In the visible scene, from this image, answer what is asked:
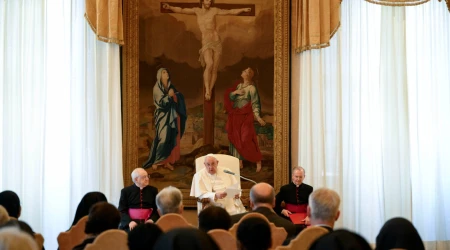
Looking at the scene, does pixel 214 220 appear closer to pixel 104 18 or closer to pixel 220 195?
pixel 220 195

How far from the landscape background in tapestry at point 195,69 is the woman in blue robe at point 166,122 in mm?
83

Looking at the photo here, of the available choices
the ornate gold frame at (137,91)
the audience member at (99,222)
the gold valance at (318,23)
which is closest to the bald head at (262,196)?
the audience member at (99,222)

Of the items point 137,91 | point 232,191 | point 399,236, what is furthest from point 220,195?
point 399,236

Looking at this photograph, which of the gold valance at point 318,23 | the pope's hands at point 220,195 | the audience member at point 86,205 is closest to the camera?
the audience member at point 86,205

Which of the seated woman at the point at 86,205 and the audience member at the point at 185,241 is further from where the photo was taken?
the seated woman at the point at 86,205

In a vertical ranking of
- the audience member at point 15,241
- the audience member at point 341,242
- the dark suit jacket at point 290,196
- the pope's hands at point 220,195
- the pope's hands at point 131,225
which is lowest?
the pope's hands at point 131,225

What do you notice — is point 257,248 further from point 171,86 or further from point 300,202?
point 171,86

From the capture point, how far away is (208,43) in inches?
427

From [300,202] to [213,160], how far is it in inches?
57.5

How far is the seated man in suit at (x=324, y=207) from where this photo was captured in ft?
17.5

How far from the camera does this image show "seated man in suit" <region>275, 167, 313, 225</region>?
9.62m

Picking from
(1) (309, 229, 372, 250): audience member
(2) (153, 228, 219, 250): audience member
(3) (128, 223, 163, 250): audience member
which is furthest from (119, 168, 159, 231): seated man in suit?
(2) (153, 228, 219, 250): audience member

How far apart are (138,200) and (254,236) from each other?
194 inches

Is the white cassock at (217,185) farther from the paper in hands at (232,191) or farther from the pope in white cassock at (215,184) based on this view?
the paper in hands at (232,191)
